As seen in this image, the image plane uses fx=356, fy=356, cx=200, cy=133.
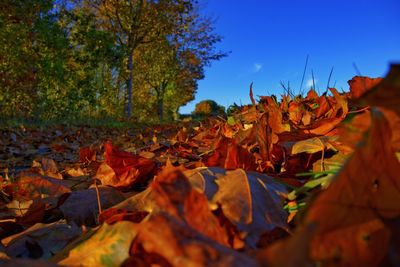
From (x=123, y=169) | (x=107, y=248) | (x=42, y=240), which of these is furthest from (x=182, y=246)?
(x=123, y=169)

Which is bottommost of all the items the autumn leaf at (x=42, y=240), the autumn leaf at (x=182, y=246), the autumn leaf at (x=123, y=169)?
the autumn leaf at (x=42, y=240)

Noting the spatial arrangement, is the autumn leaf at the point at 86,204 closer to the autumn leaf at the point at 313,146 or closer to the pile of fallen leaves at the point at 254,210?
the pile of fallen leaves at the point at 254,210

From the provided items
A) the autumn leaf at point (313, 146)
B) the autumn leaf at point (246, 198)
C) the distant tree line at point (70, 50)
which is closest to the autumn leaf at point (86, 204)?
the autumn leaf at point (246, 198)

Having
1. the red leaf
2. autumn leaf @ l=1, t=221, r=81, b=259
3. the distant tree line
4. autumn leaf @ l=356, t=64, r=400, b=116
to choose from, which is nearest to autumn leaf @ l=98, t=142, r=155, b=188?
the red leaf

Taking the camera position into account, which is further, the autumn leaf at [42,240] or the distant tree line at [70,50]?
the distant tree line at [70,50]

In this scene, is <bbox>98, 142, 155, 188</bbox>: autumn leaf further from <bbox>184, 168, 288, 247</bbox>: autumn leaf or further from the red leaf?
<bbox>184, 168, 288, 247</bbox>: autumn leaf

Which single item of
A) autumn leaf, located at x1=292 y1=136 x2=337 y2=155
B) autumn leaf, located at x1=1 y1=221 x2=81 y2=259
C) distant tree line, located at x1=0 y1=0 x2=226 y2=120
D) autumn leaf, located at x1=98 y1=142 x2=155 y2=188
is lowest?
autumn leaf, located at x1=1 y1=221 x2=81 y2=259

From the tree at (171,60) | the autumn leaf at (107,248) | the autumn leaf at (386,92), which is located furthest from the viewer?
the tree at (171,60)

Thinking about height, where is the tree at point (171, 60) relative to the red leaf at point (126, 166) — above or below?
above

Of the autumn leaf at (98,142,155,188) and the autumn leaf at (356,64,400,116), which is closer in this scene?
the autumn leaf at (356,64,400,116)

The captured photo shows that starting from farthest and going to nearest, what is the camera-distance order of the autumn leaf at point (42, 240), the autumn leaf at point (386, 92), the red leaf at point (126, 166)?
the red leaf at point (126, 166)
the autumn leaf at point (42, 240)
the autumn leaf at point (386, 92)

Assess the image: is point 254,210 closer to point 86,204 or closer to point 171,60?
point 86,204

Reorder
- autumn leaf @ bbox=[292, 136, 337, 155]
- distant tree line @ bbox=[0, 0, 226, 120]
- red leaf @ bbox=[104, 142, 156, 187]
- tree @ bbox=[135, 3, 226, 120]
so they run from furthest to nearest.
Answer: tree @ bbox=[135, 3, 226, 120]
distant tree line @ bbox=[0, 0, 226, 120]
red leaf @ bbox=[104, 142, 156, 187]
autumn leaf @ bbox=[292, 136, 337, 155]

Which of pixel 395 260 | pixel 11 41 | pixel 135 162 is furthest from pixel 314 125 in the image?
pixel 11 41
